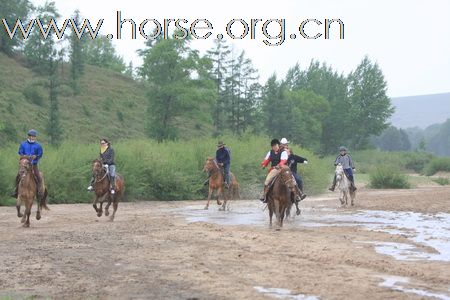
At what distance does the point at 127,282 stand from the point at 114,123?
70180 millimetres

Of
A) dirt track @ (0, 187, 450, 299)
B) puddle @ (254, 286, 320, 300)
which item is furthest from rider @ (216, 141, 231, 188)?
puddle @ (254, 286, 320, 300)

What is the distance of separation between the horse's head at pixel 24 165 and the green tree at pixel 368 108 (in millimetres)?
109937

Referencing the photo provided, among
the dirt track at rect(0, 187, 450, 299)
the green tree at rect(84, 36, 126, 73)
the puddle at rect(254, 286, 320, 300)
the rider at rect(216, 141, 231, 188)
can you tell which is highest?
the green tree at rect(84, 36, 126, 73)

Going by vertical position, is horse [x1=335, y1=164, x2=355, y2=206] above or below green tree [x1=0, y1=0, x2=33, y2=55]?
below

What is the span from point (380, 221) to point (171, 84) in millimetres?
47720

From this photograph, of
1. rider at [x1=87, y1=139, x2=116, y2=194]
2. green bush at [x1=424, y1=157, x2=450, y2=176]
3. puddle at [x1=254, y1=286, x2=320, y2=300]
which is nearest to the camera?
puddle at [x1=254, y1=286, x2=320, y2=300]

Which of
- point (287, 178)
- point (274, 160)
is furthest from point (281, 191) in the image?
point (274, 160)

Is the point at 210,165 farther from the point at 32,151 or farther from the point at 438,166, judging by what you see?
the point at 438,166

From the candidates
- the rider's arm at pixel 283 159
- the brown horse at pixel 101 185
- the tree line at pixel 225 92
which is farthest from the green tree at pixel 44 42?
the rider's arm at pixel 283 159

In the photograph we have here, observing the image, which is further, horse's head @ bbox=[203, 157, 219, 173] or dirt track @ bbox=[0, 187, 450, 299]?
→ horse's head @ bbox=[203, 157, 219, 173]

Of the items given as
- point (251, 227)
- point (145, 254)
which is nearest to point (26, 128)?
point (251, 227)

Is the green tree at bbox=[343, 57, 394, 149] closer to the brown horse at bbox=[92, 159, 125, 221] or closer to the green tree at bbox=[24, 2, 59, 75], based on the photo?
the green tree at bbox=[24, 2, 59, 75]

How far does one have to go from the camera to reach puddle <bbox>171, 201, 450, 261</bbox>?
566 inches

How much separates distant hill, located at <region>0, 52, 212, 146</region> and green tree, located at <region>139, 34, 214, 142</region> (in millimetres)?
4204
